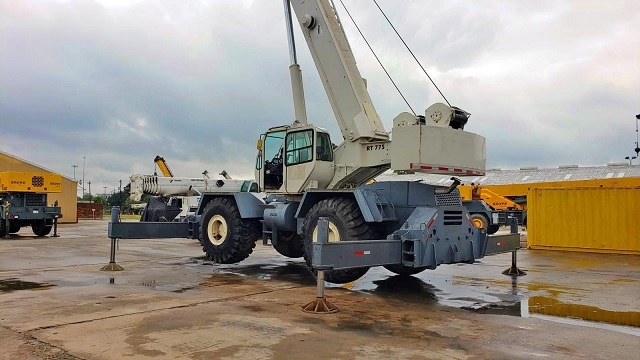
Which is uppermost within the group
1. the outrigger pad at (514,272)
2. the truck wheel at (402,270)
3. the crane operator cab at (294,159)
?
the crane operator cab at (294,159)

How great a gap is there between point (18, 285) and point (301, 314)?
5061 mm

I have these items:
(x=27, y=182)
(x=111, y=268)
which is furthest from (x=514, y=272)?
(x=27, y=182)

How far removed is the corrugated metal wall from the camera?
49.9ft

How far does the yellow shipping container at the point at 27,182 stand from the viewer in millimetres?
19609

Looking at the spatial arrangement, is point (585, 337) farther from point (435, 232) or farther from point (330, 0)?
point (330, 0)

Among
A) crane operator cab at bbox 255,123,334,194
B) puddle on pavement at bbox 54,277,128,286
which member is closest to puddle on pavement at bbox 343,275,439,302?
crane operator cab at bbox 255,123,334,194

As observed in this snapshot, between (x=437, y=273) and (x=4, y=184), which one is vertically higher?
(x=4, y=184)

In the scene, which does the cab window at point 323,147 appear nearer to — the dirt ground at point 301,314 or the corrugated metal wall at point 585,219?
the dirt ground at point 301,314

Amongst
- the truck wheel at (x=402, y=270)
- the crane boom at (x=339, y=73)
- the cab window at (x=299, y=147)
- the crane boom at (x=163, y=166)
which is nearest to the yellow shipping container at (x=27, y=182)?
the crane boom at (x=163, y=166)

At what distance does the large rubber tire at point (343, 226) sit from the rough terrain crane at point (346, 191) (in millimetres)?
17

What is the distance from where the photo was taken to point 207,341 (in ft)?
16.4

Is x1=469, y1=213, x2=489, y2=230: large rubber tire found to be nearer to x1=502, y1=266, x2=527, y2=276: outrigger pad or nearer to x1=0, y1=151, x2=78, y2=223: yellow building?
x1=502, y1=266, x2=527, y2=276: outrigger pad

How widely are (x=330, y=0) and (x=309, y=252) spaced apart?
539cm

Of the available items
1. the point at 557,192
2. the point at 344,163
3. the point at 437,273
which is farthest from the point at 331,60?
the point at 557,192
